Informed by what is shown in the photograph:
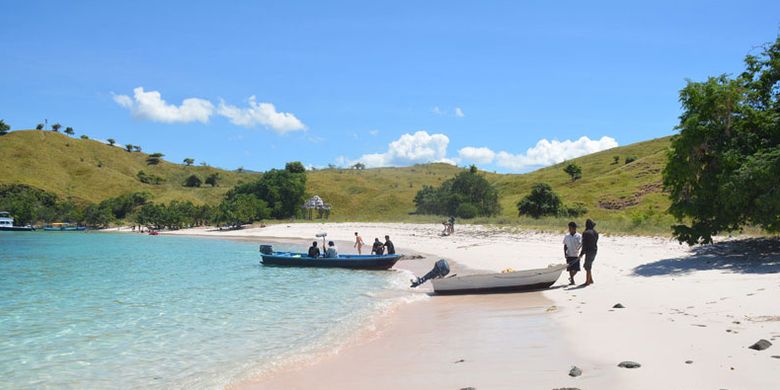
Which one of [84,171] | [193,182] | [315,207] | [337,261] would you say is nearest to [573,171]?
[315,207]

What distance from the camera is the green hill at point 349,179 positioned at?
74.2m

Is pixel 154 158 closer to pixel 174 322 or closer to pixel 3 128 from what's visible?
pixel 3 128

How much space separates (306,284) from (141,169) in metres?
138

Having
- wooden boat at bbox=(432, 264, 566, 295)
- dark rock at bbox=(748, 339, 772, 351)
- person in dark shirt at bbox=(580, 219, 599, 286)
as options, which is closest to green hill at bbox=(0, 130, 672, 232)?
wooden boat at bbox=(432, 264, 566, 295)

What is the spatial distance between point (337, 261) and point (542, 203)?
3941 centimetres

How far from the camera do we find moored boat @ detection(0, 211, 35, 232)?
300 ft

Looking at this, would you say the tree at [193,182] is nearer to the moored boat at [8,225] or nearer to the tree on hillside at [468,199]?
the moored boat at [8,225]

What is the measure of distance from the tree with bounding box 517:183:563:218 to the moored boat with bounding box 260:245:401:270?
38.3 metres

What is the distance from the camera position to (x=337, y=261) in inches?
1020

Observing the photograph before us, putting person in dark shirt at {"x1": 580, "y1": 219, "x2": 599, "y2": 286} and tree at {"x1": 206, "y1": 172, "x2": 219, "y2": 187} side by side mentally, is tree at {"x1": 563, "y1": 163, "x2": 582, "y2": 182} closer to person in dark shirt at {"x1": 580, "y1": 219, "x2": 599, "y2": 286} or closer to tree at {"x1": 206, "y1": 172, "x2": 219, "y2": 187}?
person in dark shirt at {"x1": 580, "y1": 219, "x2": 599, "y2": 286}

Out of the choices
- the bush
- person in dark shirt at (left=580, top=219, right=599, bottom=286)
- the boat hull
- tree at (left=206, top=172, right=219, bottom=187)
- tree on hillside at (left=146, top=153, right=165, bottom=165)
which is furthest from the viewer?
tree on hillside at (left=146, top=153, right=165, bottom=165)

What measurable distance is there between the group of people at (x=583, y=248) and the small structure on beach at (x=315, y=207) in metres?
70.5

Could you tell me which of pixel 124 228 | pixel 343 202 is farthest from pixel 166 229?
pixel 343 202

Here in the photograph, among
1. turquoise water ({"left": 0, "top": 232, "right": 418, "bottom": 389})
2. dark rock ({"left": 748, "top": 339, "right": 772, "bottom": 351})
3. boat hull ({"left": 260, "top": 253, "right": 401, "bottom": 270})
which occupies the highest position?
dark rock ({"left": 748, "top": 339, "right": 772, "bottom": 351})
